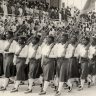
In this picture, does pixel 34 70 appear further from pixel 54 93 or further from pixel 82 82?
pixel 82 82

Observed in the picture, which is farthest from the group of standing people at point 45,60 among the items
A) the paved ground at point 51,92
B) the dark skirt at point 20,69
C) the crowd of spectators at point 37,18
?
the crowd of spectators at point 37,18

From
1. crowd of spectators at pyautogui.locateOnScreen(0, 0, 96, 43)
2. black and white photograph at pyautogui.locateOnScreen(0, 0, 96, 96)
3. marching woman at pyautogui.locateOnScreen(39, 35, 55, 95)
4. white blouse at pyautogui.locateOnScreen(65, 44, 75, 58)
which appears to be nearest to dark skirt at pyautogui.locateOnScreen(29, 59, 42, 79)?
black and white photograph at pyautogui.locateOnScreen(0, 0, 96, 96)

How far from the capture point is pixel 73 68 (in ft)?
32.9

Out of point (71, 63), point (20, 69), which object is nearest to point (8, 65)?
point (20, 69)

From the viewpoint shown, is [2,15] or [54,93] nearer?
[54,93]

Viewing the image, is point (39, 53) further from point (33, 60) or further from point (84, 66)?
point (84, 66)

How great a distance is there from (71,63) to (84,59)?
1.61 feet

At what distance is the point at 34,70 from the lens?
31.6 feet

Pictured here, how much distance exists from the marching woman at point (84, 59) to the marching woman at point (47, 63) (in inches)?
41.1

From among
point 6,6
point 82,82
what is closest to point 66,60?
point 82,82

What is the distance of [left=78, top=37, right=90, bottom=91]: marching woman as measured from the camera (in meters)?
10.1

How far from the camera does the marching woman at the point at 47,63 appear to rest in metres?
9.38

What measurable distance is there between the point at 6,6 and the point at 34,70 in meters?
8.24

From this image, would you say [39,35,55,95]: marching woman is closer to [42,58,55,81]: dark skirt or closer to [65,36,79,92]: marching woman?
[42,58,55,81]: dark skirt
